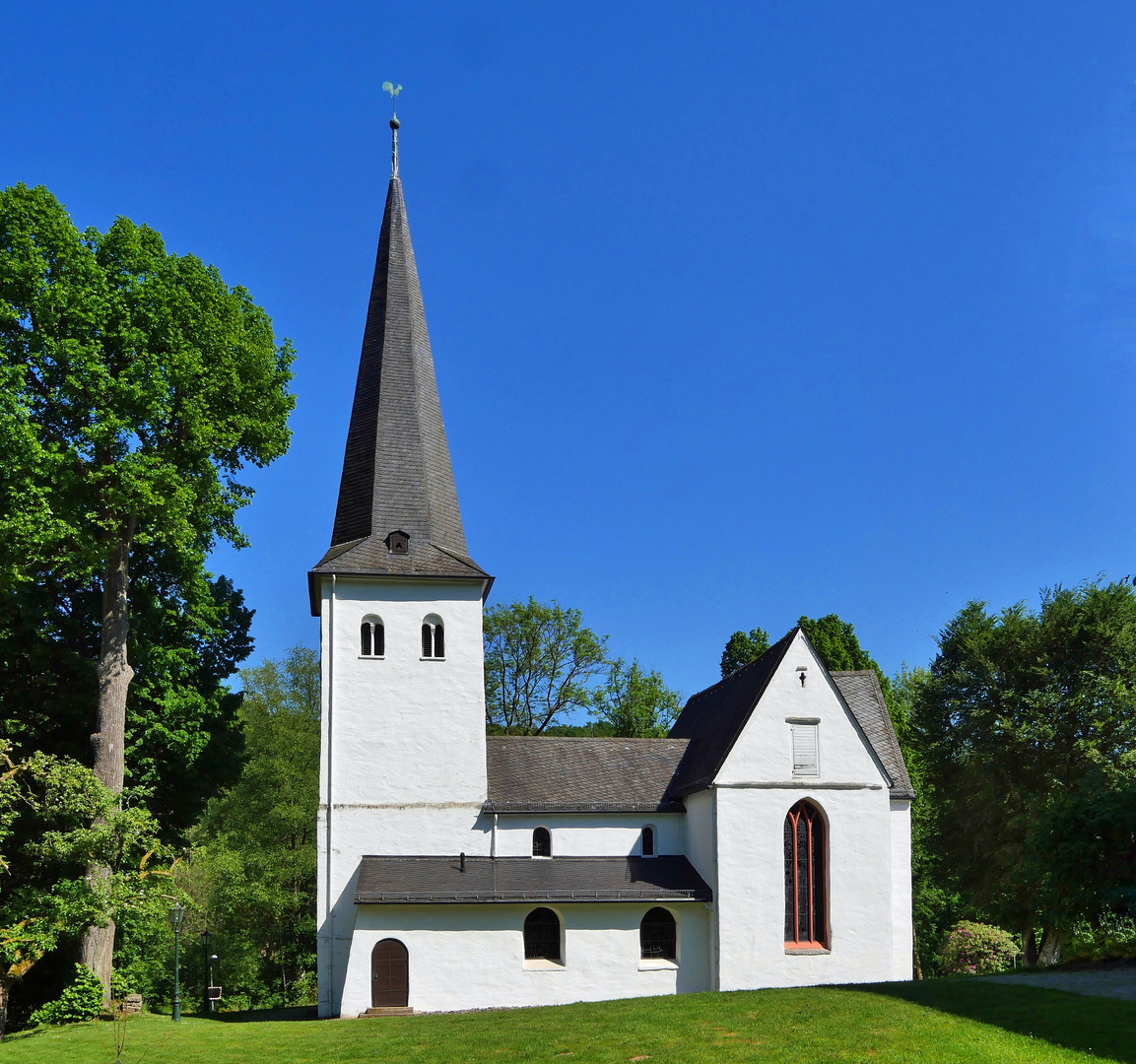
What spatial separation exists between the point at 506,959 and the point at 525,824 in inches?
147

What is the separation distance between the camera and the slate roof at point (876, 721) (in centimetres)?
2989

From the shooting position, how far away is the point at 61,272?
24422 mm

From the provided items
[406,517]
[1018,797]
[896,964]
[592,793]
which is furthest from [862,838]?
[406,517]

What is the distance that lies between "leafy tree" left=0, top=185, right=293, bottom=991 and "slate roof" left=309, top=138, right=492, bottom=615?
396 cm

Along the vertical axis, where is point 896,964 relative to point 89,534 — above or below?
below

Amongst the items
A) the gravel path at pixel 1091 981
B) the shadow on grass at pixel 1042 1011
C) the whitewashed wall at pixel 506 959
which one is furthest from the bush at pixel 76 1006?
the gravel path at pixel 1091 981

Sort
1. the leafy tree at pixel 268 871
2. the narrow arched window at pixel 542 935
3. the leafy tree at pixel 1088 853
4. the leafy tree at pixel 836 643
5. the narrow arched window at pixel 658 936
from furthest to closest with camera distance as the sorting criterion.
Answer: the leafy tree at pixel 836 643
the leafy tree at pixel 268 871
the narrow arched window at pixel 658 936
the narrow arched window at pixel 542 935
the leafy tree at pixel 1088 853

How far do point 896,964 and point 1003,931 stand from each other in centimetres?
1385

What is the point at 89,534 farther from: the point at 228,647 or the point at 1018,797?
the point at 1018,797

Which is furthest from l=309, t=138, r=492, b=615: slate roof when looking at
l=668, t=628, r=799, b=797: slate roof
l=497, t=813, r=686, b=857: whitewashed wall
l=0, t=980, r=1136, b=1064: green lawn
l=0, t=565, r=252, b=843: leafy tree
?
l=0, t=980, r=1136, b=1064: green lawn

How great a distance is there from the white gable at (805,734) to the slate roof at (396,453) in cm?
861

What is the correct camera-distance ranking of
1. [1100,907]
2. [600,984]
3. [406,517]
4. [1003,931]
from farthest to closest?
1. [1003,931]
2. [406,517]
3. [600,984]
4. [1100,907]

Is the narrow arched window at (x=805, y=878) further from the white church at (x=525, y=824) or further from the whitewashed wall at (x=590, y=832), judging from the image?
the whitewashed wall at (x=590, y=832)

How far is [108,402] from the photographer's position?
2456 centimetres
